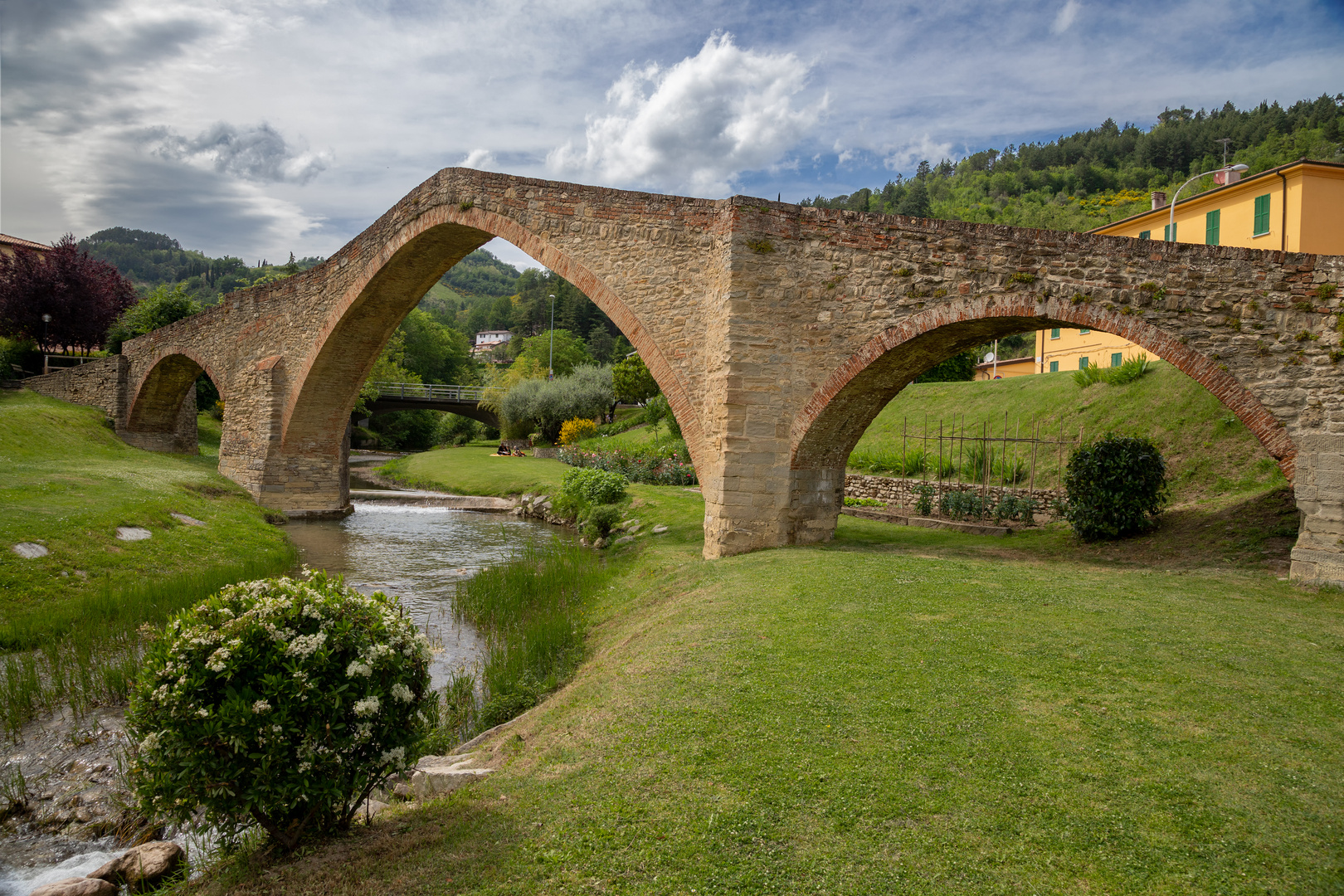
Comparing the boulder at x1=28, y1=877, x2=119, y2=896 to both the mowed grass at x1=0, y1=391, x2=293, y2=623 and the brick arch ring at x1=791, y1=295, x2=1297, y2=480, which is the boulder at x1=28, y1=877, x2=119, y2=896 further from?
the brick arch ring at x1=791, y1=295, x2=1297, y2=480

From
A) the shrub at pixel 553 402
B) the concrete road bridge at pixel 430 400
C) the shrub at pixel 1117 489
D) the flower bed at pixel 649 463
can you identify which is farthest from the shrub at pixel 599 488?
the concrete road bridge at pixel 430 400

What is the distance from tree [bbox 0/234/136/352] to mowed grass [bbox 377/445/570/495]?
1178 centimetres

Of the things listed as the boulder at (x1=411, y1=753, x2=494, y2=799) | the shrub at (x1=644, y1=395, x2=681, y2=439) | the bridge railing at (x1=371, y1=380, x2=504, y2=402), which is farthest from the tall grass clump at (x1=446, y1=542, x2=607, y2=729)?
the bridge railing at (x1=371, y1=380, x2=504, y2=402)

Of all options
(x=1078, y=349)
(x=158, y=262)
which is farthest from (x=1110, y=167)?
(x=158, y=262)

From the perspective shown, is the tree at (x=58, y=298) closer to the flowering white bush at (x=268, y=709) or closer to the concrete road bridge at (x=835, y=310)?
the concrete road bridge at (x=835, y=310)

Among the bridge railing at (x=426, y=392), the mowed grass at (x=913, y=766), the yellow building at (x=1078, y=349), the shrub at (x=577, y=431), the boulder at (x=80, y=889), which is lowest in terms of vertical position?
the boulder at (x=80, y=889)

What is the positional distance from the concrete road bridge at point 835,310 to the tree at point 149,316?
19214 millimetres

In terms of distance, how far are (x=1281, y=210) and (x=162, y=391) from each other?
32.2 meters

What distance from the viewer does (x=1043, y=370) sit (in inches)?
1144

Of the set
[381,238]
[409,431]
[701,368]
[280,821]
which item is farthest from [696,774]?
[409,431]

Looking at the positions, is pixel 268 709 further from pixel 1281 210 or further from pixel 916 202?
pixel 916 202

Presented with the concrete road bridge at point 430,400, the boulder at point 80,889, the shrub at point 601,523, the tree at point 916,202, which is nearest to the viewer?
the boulder at point 80,889

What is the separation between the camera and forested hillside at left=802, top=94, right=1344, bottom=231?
145ft

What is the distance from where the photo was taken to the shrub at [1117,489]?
10.0 metres
